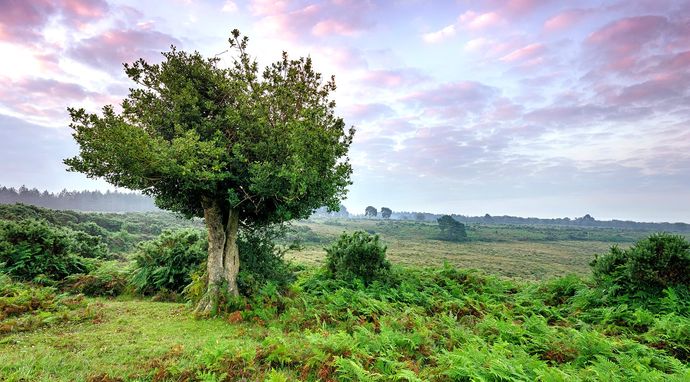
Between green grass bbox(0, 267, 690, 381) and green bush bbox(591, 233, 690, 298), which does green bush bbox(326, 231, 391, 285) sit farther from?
green bush bbox(591, 233, 690, 298)

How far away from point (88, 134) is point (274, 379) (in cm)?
1025

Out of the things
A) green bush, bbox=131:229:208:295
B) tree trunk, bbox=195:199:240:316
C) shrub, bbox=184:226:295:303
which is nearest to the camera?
tree trunk, bbox=195:199:240:316

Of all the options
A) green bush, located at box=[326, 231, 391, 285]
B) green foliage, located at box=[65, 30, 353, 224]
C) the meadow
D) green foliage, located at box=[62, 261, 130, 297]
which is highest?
green foliage, located at box=[65, 30, 353, 224]

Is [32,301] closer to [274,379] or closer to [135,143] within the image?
[135,143]

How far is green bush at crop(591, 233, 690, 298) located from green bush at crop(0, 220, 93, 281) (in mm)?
26298

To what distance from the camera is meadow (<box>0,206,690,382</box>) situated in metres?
6.75

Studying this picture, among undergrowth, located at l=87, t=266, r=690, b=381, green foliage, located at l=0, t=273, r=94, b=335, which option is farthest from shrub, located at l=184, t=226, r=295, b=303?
green foliage, located at l=0, t=273, r=94, b=335

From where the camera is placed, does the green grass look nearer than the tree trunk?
Yes

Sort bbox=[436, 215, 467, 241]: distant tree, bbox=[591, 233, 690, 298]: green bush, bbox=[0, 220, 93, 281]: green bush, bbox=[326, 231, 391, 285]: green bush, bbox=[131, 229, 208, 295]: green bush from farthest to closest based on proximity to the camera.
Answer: bbox=[436, 215, 467, 241]: distant tree → bbox=[326, 231, 391, 285]: green bush → bbox=[131, 229, 208, 295]: green bush → bbox=[0, 220, 93, 281]: green bush → bbox=[591, 233, 690, 298]: green bush

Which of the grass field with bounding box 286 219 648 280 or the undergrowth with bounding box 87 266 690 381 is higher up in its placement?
the undergrowth with bounding box 87 266 690 381

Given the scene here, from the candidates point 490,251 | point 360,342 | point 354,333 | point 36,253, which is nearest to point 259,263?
point 354,333

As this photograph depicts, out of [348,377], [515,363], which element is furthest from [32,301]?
[515,363]

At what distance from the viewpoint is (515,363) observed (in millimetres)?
6500

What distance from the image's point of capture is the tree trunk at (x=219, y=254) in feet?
42.7
